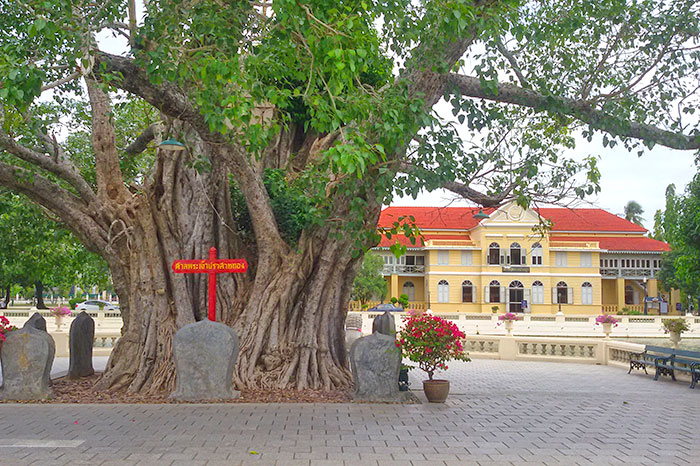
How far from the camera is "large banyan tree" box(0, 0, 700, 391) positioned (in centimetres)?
817

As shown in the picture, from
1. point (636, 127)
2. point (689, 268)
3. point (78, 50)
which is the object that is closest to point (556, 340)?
point (689, 268)

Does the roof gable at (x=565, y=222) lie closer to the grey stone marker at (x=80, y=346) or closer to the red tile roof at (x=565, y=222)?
the red tile roof at (x=565, y=222)

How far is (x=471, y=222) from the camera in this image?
50.0 metres

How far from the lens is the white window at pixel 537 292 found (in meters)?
46.6

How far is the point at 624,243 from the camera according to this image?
48.2 meters

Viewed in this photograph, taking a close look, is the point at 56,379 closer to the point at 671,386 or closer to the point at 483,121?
the point at 483,121

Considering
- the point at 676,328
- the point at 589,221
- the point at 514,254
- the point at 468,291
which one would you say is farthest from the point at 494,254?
the point at 676,328

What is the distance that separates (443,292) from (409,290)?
4.10 metres

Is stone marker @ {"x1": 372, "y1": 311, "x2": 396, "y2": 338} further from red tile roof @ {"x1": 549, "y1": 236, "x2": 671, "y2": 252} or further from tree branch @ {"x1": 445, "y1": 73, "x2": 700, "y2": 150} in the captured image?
red tile roof @ {"x1": 549, "y1": 236, "x2": 671, "y2": 252}

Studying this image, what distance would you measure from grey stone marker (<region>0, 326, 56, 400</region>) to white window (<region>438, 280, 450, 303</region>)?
39.5 metres

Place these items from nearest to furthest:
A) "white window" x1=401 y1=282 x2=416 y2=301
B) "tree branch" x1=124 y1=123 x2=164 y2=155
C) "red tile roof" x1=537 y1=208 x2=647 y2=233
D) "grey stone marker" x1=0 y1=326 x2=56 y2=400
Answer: "grey stone marker" x1=0 y1=326 x2=56 y2=400 < "tree branch" x1=124 y1=123 x2=164 y2=155 < "red tile roof" x1=537 y1=208 x2=647 y2=233 < "white window" x1=401 y1=282 x2=416 y2=301

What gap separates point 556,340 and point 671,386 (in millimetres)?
5167

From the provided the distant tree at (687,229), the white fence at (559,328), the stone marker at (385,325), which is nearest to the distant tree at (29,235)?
the stone marker at (385,325)

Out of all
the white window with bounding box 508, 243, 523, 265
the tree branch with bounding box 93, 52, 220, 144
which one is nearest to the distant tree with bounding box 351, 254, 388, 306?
the white window with bounding box 508, 243, 523, 265
